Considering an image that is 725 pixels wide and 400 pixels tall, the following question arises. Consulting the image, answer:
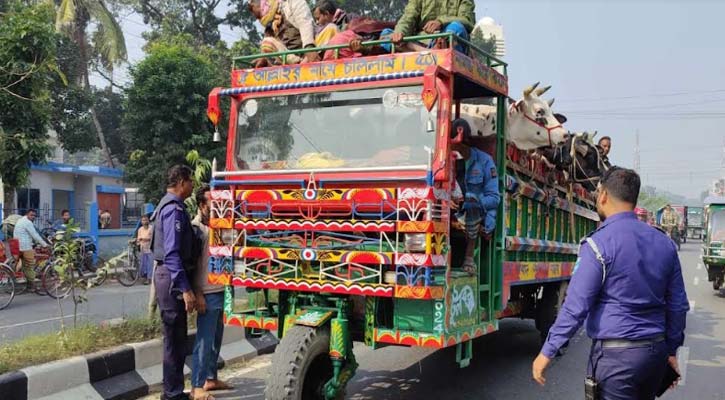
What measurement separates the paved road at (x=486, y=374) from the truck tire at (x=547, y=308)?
0.39 m

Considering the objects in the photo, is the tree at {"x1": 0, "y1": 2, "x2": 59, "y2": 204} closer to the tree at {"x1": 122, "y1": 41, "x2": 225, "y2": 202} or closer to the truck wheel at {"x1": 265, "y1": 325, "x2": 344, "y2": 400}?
the tree at {"x1": 122, "y1": 41, "x2": 225, "y2": 202}

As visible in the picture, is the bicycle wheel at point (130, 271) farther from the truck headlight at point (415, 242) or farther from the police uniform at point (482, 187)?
the truck headlight at point (415, 242)

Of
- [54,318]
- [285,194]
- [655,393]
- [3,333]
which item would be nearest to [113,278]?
[54,318]

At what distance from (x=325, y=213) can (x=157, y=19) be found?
25.6m

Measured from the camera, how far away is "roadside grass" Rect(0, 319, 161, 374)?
495 centimetres

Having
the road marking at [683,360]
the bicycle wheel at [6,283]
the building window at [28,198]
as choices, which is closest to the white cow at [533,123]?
the road marking at [683,360]

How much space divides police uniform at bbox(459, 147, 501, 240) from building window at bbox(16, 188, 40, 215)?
17.7 meters

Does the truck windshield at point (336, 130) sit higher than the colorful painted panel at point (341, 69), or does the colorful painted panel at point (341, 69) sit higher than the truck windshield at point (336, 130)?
the colorful painted panel at point (341, 69)

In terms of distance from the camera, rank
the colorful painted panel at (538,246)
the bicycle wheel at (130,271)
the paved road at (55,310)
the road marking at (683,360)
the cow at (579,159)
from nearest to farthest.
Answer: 1. the colorful painted panel at (538,246)
2. the road marking at (683,360)
3. the cow at (579,159)
4. the paved road at (55,310)
5. the bicycle wheel at (130,271)

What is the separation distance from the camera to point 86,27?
2309cm

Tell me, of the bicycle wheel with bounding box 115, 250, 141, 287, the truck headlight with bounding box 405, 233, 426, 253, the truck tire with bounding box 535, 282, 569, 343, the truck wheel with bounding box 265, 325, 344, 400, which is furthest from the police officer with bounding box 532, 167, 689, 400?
the bicycle wheel with bounding box 115, 250, 141, 287

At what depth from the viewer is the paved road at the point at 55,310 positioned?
841 centimetres

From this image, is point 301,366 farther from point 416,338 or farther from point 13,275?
point 13,275

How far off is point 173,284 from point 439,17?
329cm
